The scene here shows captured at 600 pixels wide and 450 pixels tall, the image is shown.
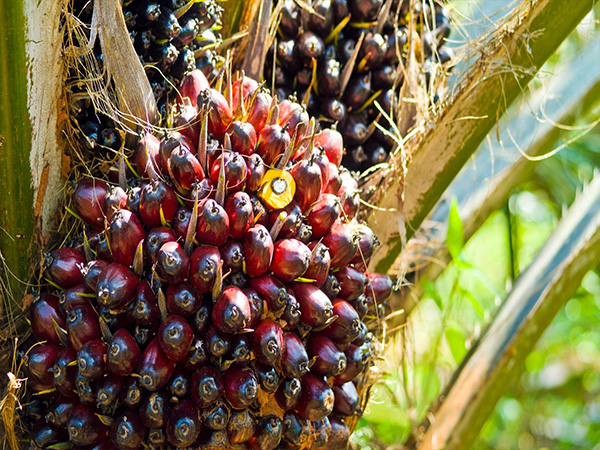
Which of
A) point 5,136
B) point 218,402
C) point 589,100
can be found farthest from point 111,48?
point 589,100

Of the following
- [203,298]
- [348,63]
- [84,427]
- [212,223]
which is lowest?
[84,427]

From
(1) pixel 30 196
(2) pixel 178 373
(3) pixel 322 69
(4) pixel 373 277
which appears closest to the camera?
(2) pixel 178 373

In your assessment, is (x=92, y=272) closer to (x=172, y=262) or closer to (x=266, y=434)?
(x=172, y=262)

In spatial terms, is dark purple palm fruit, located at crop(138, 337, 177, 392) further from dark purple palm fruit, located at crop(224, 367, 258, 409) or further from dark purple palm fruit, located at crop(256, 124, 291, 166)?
dark purple palm fruit, located at crop(256, 124, 291, 166)

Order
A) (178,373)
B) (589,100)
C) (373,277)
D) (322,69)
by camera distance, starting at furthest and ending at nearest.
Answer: (589,100), (322,69), (373,277), (178,373)

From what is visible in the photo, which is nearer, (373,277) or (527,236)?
(373,277)

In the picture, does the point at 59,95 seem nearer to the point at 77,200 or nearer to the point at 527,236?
the point at 77,200

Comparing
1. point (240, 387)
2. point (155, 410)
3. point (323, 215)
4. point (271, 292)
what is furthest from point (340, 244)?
point (155, 410)
